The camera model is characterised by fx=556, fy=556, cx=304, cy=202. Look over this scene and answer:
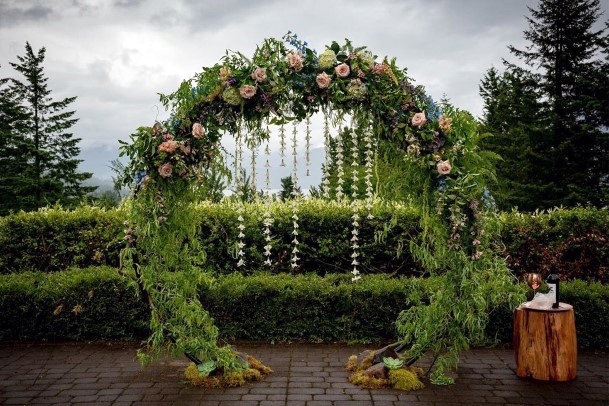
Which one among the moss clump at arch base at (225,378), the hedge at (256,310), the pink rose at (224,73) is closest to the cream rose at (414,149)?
the pink rose at (224,73)

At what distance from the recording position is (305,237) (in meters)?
9.45

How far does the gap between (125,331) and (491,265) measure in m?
4.49

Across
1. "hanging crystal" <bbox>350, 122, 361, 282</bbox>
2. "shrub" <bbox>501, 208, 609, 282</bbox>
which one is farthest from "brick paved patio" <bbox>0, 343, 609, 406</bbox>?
"shrub" <bbox>501, 208, 609, 282</bbox>

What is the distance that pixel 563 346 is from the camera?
17.3ft

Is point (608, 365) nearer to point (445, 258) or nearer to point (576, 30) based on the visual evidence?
point (445, 258)

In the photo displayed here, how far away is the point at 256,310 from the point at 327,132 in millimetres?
2596

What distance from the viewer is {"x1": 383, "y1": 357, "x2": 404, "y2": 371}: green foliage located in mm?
5316

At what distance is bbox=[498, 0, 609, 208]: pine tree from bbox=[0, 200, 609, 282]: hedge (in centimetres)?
1796

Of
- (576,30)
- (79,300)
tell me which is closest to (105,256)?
(79,300)

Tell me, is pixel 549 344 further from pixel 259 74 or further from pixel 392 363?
pixel 259 74

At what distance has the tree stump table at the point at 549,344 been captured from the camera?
5.28 metres

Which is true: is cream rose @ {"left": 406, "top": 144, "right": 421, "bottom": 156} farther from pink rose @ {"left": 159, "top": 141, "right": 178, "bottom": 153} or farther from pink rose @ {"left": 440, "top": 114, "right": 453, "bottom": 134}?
pink rose @ {"left": 159, "top": 141, "right": 178, "bottom": 153}

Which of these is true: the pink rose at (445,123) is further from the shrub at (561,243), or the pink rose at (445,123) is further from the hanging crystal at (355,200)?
the shrub at (561,243)

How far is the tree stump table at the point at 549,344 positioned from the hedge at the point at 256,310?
1.23 metres
